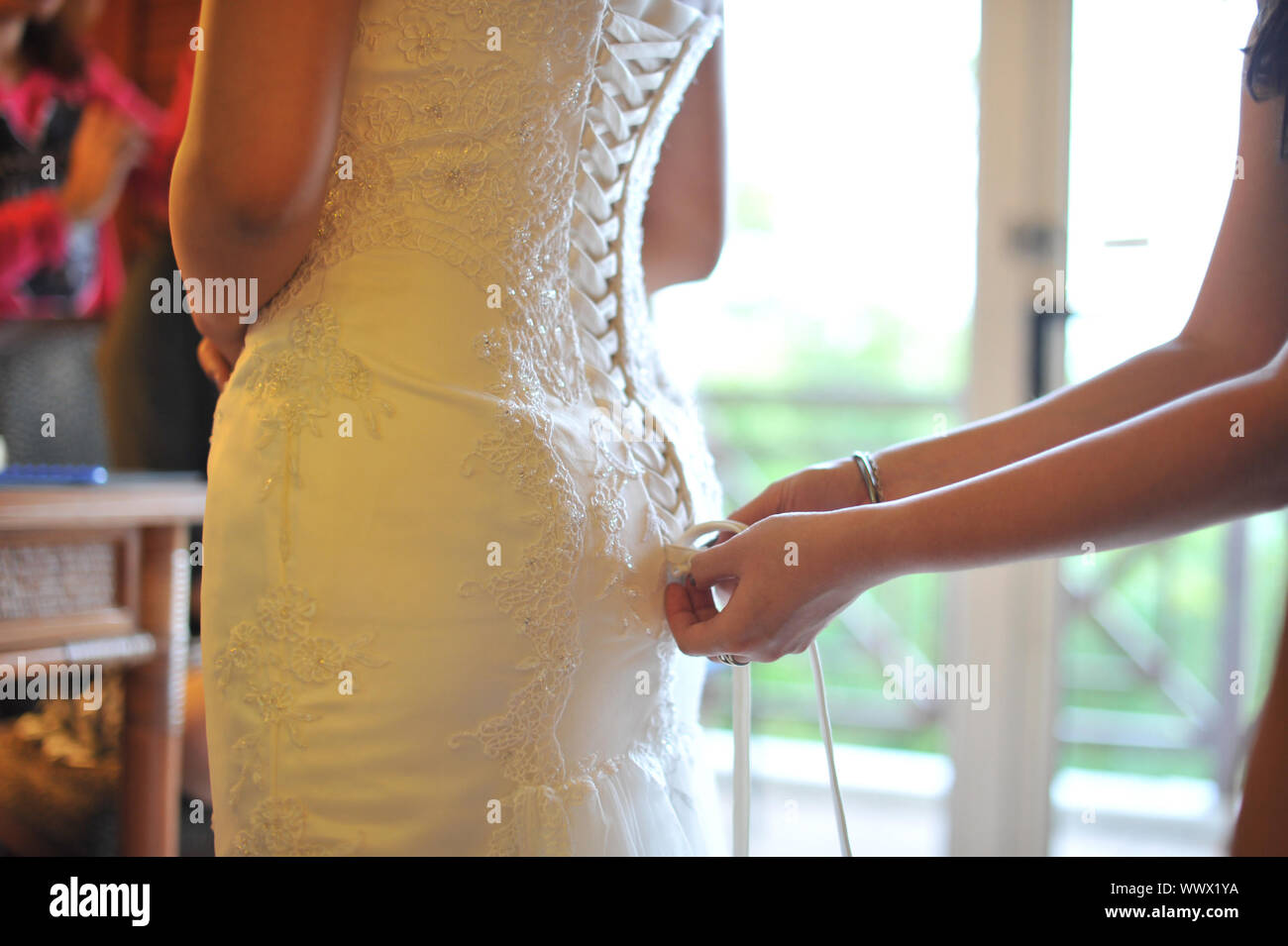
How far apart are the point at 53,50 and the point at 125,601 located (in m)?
1.55

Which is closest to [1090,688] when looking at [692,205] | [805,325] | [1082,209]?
[805,325]

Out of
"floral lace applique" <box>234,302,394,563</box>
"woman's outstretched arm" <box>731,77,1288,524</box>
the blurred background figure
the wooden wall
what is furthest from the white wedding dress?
the wooden wall

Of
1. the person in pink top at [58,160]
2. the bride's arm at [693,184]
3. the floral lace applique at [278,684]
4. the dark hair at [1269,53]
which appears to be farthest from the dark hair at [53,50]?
the dark hair at [1269,53]

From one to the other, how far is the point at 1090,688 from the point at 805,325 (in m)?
1.51

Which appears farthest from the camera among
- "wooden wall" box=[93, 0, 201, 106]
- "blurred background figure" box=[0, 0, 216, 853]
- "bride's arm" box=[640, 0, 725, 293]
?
"wooden wall" box=[93, 0, 201, 106]

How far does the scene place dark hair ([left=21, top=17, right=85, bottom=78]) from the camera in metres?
2.15

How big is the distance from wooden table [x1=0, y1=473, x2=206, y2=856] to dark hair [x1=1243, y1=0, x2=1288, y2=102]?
1.25 metres

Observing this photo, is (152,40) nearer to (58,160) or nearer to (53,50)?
(53,50)

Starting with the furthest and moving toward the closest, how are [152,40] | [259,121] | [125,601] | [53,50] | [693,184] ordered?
[152,40]
[53,50]
[125,601]
[693,184]
[259,121]

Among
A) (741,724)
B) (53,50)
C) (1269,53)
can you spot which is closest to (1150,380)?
(1269,53)

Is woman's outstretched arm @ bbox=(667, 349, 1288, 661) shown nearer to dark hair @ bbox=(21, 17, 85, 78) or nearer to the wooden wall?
dark hair @ bbox=(21, 17, 85, 78)

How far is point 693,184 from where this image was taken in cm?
91

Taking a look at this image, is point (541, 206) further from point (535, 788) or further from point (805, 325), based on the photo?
point (805, 325)

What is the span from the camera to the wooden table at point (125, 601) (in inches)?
48.1
